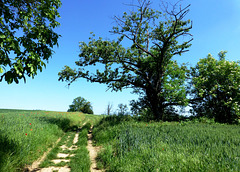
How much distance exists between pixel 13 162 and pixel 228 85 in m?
22.4

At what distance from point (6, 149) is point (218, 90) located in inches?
891

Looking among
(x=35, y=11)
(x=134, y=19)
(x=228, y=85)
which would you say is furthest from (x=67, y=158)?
(x=228, y=85)

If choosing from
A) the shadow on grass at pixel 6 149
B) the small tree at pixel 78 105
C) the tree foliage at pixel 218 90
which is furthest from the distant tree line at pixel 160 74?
the small tree at pixel 78 105

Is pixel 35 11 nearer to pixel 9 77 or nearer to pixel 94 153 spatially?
pixel 9 77

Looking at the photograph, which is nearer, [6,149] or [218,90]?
[6,149]

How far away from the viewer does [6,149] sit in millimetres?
5074

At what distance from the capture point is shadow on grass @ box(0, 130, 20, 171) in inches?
177

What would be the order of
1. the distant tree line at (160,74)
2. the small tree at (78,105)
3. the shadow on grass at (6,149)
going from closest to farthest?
the shadow on grass at (6,149), the distant tree line at (160,74), the small tree at (78,105)

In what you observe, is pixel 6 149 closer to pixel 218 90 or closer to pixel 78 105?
pixel 218 90

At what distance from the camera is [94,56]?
53.8 feet

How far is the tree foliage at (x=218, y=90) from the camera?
17.4 m

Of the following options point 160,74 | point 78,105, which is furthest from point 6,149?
point 78,105

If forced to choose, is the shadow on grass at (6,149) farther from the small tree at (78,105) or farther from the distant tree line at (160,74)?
the small tree at (78,105)

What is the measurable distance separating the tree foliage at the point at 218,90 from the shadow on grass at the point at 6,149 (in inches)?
735
